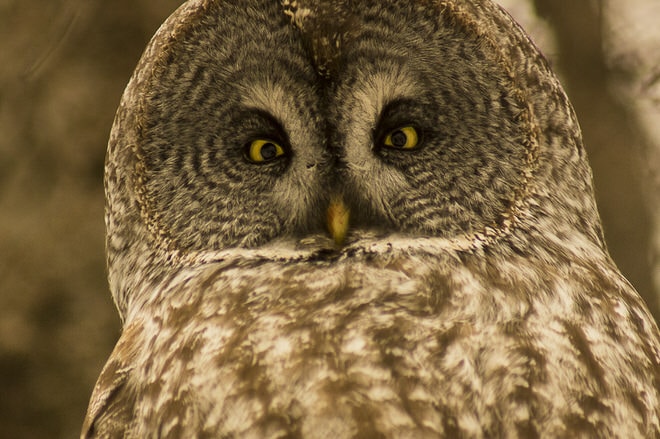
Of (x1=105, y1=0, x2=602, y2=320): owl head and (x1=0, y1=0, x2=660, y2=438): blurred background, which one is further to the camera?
(x1=0, y1=0, x2=660, y2=438): blurred background

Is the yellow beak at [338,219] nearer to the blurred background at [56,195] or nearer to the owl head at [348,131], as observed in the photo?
the owl head at [348,131]

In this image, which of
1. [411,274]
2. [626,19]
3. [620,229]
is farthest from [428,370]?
[626,19]

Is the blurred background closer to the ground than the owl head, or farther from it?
closer to the ground

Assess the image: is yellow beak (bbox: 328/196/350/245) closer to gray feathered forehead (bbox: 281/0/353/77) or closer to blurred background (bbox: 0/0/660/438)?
gray feathered forehead (bbox: 281/0/353/77)

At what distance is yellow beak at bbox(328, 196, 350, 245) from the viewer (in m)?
2.38

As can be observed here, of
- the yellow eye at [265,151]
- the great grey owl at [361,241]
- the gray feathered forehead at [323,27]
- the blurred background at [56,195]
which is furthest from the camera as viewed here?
the blurred background at [56,195]

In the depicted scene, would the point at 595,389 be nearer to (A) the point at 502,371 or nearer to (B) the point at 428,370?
(A) the point at 502,371

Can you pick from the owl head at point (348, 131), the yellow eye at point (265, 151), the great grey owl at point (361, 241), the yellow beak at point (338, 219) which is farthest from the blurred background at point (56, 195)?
the yellow beak at point (338, 219)

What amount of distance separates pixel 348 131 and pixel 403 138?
0.13 meters

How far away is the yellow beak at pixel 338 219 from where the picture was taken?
2.38 metres

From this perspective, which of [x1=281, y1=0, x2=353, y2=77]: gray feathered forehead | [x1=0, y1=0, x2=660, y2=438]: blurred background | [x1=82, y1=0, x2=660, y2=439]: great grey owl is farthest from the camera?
[x1=0, y1=0, x2=660, y2=438]: blurred background

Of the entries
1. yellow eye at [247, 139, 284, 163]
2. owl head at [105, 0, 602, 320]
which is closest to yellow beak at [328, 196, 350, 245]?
owl head at [105, 0, 602, 320]

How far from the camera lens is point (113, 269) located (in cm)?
278

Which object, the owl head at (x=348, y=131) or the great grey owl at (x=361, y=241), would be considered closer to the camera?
the great grey owl at (x=361, y=241)
